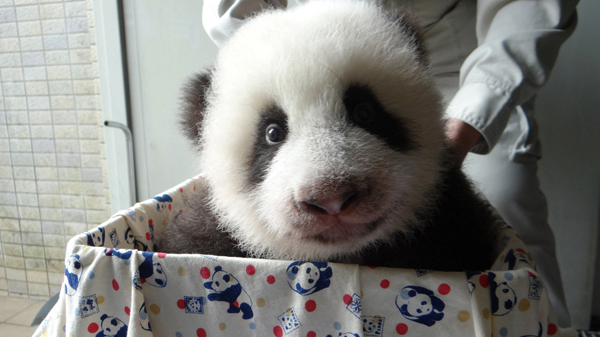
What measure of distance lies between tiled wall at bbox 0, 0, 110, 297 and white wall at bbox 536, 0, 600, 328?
6.28 feet

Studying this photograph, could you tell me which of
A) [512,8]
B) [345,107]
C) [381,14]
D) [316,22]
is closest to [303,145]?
[345,107]

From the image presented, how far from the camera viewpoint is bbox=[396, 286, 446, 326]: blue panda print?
0.55 m

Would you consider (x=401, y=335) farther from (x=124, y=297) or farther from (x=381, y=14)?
(x=381, y=14)

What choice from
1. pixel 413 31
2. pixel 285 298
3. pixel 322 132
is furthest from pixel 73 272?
pixel 413 31

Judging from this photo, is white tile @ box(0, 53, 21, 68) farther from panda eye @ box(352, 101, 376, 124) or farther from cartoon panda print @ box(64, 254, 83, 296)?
panda eye @ box(352, 101, 376, 124)

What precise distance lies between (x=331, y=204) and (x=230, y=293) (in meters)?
0.22

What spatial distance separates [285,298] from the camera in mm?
591

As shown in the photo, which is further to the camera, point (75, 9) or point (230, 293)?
point (75, 9)

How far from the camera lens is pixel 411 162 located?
638 millimetres

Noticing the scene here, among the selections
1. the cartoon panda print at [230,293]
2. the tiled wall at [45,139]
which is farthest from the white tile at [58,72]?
the cartoon panda print at [230,293]

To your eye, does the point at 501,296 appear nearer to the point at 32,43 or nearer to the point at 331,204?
the point at 331,204

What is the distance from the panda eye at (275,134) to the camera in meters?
0.63

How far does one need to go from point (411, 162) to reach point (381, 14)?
309mm

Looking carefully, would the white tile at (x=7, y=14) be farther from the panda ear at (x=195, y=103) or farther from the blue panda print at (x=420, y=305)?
the blue panda print at (x=420, y=305)
